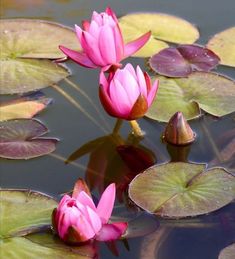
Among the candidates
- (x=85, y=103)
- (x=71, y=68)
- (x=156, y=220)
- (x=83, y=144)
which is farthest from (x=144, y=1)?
(x=156, y=220)

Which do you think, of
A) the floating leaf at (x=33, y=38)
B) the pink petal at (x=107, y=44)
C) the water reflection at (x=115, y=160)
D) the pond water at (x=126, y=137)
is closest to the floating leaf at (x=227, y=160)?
the pond water at (x=126, y=137)

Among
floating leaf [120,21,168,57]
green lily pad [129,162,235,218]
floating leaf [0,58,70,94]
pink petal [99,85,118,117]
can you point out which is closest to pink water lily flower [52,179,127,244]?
green lily pad [129,162,235,218]

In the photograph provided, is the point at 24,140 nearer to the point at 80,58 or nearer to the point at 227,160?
the point at 80,58

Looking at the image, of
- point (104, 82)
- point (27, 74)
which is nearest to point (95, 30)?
point (104, 82)

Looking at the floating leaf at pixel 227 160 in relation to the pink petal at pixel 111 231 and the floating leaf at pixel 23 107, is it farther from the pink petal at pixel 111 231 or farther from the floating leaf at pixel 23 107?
the floating leaf at pixel 23 107

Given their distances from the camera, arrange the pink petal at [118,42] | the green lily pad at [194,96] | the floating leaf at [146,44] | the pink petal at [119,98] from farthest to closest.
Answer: the floating leaf at [146,44]
the green lily pad at [194,96]
the pink petal at [118,42]
the pink petal at [119,98]

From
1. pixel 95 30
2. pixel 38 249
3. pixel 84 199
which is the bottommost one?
pixel 38 249
